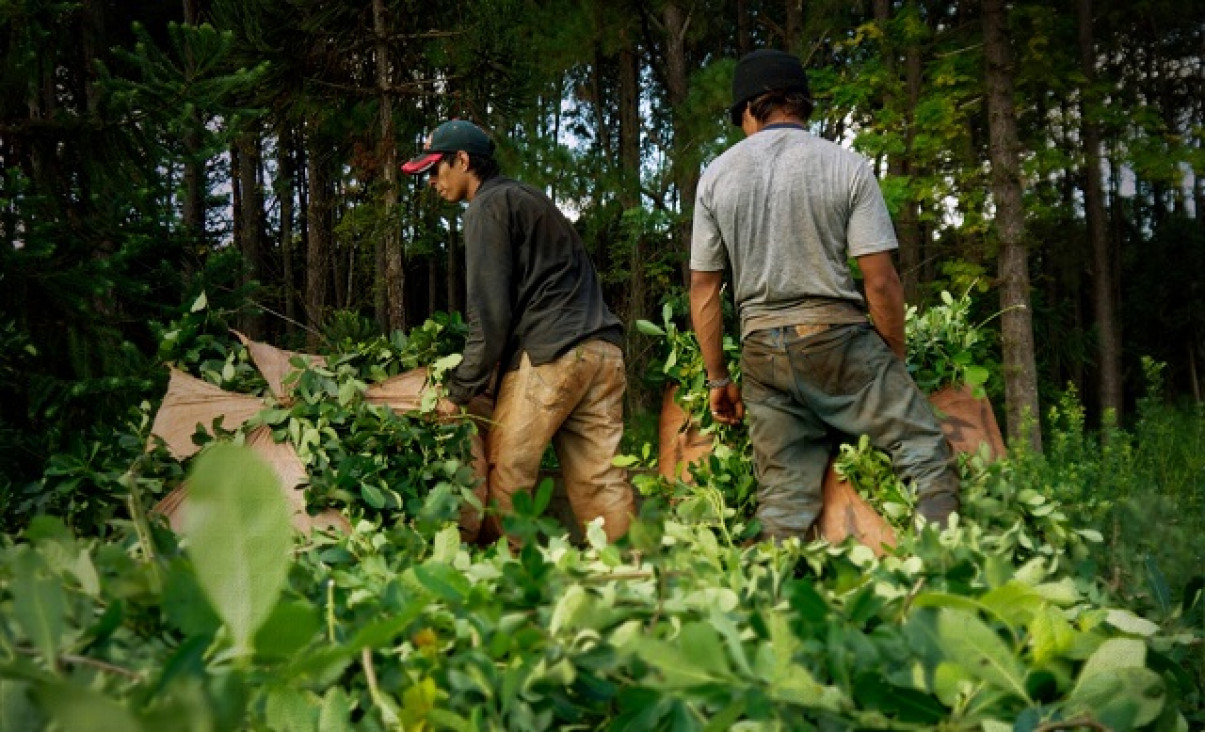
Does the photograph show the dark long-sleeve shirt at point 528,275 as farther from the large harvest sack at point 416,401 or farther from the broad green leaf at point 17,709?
the broad green leaf at point 17,709

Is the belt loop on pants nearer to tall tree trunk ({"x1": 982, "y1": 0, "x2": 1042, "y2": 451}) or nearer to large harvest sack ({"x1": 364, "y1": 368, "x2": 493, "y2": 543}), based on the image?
large harvest sack ({"x1": 364, "y1": 368, "x2": 493, "y2": 543})

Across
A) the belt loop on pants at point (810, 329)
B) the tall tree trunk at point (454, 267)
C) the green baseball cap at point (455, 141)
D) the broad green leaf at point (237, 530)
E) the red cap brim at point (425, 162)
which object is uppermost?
the tall tree trunk at point (454, 267)

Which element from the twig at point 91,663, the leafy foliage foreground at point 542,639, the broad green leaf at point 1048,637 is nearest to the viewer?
the leafy foliage foreground at point 542,639

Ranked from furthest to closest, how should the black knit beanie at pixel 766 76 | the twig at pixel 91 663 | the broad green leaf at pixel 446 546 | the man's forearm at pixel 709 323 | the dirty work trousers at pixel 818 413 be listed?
the man's forearm at pixel 709 323
the black knit beanie at pixel 766 76
the dirty work trousers at pixel 818 413
the broad green leaf at pixel 446 546
the twig at pixel 91 663

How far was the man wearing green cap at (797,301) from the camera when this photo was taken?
288 centimetres

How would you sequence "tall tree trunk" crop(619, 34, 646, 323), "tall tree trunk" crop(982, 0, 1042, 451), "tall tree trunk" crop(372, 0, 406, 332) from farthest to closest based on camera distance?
1. "tall tree trunk" crop(619, 34, 646, 323)
2. "tall tree trunk" crop(982, 0, 1042, 451)
3. "tall tree trunk" crop(372, 0, 406, 332)

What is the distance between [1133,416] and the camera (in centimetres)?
2064

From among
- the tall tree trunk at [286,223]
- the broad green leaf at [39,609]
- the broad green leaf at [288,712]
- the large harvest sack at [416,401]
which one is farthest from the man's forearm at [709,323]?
the tall tree trunk at [286,223]

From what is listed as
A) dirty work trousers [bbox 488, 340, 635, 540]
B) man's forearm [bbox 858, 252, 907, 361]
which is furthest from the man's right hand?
dirty work trousers [bbox 488, 340, 635, 540]

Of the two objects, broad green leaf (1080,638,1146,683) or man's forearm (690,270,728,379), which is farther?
man's forearm (690,270,728,379)

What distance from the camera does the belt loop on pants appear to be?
9.97 ft

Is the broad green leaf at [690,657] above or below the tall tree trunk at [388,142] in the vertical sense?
below

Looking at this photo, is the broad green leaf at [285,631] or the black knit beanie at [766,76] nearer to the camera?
the broad green leaf at [285,631]

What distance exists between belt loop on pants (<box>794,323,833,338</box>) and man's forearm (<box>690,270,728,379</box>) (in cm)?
34
